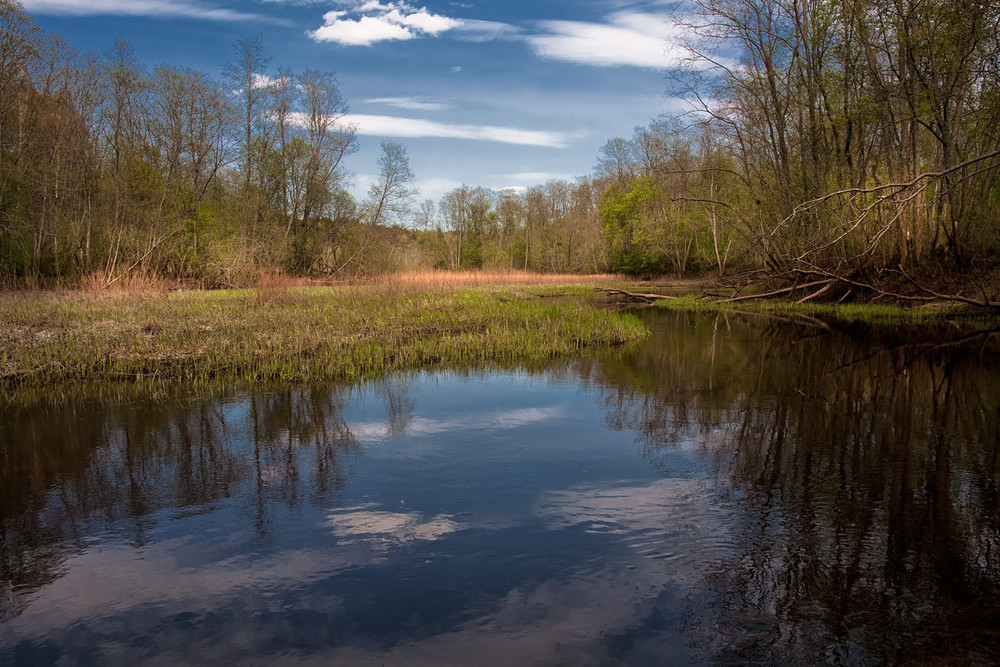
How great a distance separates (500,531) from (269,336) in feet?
28.7

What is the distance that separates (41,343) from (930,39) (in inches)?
804

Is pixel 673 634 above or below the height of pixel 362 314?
below

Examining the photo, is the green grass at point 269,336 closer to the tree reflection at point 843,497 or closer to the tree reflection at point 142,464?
the tree reflection at point 142,464

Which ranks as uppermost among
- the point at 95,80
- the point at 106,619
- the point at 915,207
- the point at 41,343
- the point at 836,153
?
the point at 95,80

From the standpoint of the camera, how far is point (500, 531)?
4406 mm

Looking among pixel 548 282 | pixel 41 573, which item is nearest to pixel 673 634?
pixel 41 573

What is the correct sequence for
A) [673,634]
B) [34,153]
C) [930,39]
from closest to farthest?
1. [673,634]
2. [930,39]
3. [34,153]

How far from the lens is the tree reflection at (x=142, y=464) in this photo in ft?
14.6

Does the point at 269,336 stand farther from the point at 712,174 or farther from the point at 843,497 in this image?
the point at 712,174

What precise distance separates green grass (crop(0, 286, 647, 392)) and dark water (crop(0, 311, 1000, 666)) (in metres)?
1.51

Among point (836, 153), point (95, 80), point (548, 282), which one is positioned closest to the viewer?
point (836, 153)

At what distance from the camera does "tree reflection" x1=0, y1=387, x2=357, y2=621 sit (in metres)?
4.46

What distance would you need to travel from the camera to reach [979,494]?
492 centimetres

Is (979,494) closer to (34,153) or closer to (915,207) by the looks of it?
(915,207)
